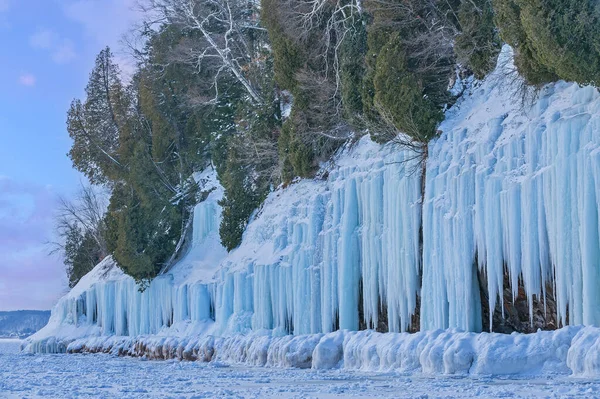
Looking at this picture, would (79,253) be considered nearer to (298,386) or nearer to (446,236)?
(446,236)

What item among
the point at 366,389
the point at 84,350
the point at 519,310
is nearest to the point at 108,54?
the point at 84,350

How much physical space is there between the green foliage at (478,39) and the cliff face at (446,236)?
1.55 feet

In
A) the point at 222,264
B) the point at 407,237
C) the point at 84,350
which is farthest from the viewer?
the point at 84,350

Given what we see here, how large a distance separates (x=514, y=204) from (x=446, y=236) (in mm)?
2045

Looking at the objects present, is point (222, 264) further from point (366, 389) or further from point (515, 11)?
point (366, 389)

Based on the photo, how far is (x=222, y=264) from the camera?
26.5 metres

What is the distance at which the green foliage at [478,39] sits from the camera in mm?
18297

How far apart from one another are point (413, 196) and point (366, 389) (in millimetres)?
7149

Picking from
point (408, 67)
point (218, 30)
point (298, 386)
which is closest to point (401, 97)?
point (408, 67)

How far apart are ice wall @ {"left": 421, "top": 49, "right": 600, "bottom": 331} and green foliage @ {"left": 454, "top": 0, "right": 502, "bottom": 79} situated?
0.68 meters

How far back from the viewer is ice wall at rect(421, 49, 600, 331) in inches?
503

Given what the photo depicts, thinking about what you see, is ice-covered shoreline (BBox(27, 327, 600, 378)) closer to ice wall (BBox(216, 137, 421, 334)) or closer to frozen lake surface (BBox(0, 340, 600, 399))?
frozen lake surface (BBox(0, 340, 600, 399))

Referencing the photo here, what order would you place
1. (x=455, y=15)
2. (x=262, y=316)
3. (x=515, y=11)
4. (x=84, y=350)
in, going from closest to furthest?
(x=515, y=11), (x=455, y=15), (x=262, y=316), (x=84, y=350)

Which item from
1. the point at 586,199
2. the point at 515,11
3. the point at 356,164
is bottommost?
the point at 586,199
